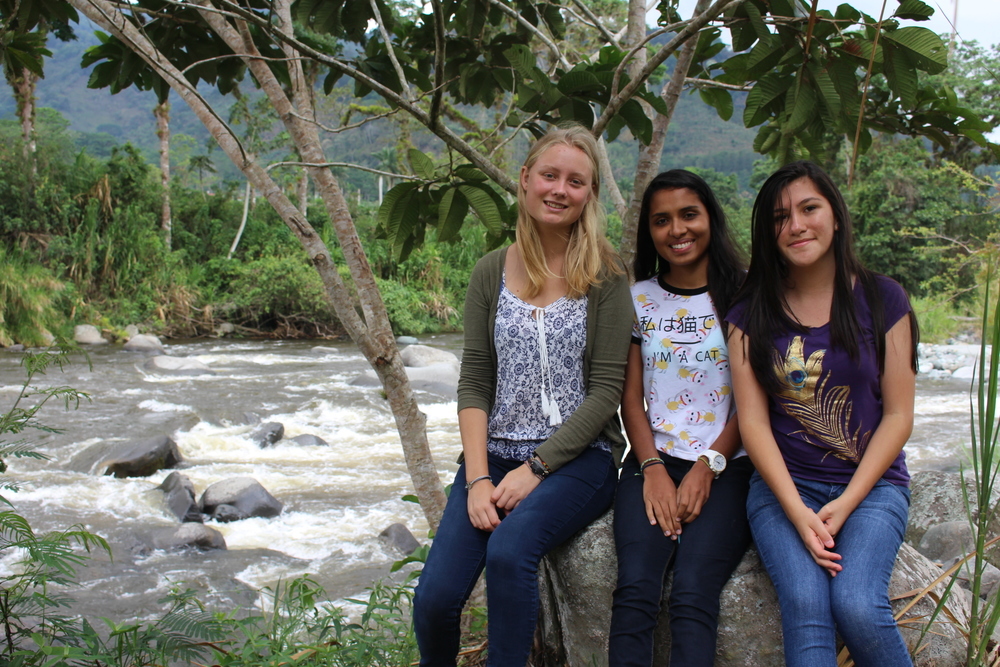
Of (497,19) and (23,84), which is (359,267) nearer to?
(497,19)

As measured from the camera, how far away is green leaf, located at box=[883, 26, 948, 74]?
1618 millimetres

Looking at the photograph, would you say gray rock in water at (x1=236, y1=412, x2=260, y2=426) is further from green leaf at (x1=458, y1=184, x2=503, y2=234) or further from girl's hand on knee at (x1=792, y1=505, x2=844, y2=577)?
girl's hand on knee at (x1=792, y1=505, x2=844, y2=577)

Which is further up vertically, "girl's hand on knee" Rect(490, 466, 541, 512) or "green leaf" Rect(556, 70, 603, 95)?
"green leaf" Rect(556, 70, 603, 95)

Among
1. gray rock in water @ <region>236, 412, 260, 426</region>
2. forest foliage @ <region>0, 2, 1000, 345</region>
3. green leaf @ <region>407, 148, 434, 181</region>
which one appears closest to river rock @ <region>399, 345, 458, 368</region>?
forest foliage @ <region>0, 2, 1000, 345</region>

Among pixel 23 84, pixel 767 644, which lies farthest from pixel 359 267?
pixel 23 84

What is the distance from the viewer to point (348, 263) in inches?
101

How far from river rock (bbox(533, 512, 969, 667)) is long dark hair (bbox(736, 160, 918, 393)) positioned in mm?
443

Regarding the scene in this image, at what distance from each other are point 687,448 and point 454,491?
1.88 ft

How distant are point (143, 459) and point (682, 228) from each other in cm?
587

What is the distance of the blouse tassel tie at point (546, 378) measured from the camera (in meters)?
1.93

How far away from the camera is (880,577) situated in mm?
1498

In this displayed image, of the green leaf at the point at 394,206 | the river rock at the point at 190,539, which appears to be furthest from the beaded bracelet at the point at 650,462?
the river rock at the point at 190,539

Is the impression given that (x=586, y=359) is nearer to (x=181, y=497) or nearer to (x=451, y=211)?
(x=451, y=211)

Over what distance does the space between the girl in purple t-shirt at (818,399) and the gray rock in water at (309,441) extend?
20.8ft
